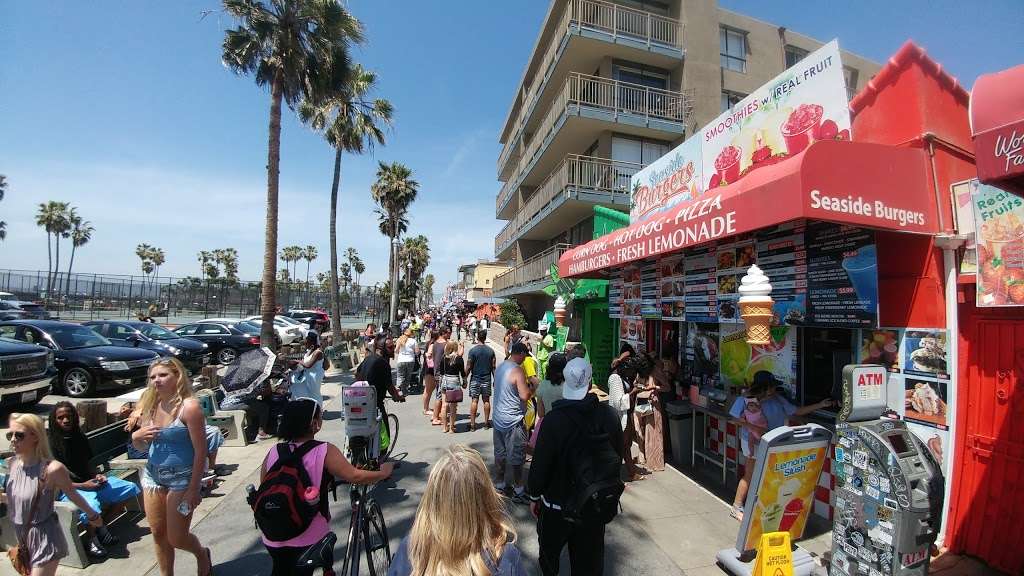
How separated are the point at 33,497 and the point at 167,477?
78cm

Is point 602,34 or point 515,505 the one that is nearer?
point 515,505

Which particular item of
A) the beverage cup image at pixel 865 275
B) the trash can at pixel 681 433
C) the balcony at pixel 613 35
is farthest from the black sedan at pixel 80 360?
the balcony at pixel 613 35

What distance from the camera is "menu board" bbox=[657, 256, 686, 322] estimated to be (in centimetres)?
666

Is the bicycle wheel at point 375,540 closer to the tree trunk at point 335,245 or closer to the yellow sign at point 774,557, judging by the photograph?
the yellow sign at point 774,557

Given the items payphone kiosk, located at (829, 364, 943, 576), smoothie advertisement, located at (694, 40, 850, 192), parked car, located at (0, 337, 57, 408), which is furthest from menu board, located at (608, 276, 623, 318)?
parked car, located at (0, 337, 57, 408)

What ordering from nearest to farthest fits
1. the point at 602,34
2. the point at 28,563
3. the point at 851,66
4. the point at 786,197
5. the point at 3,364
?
the point at 28,563 < the point at 786,197 < the point at 3,364 < the point at 602,34 < the point at 851,66

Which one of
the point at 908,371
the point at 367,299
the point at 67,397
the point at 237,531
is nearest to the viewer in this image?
the point at 908,371

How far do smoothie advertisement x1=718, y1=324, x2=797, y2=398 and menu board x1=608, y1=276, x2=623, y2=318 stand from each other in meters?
2.62

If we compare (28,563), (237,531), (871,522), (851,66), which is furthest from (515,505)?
(851,66)

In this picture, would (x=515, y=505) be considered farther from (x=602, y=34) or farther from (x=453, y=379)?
(x=602, y=34)

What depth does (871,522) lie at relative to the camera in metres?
3.15

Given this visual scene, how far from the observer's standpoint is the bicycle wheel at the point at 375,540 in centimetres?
330

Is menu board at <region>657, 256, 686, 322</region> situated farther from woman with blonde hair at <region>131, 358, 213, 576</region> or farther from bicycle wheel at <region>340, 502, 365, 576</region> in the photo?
woman with blonde hair at <region>131, 358, 213, 576</region>

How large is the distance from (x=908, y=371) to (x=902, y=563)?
1.75 meters
